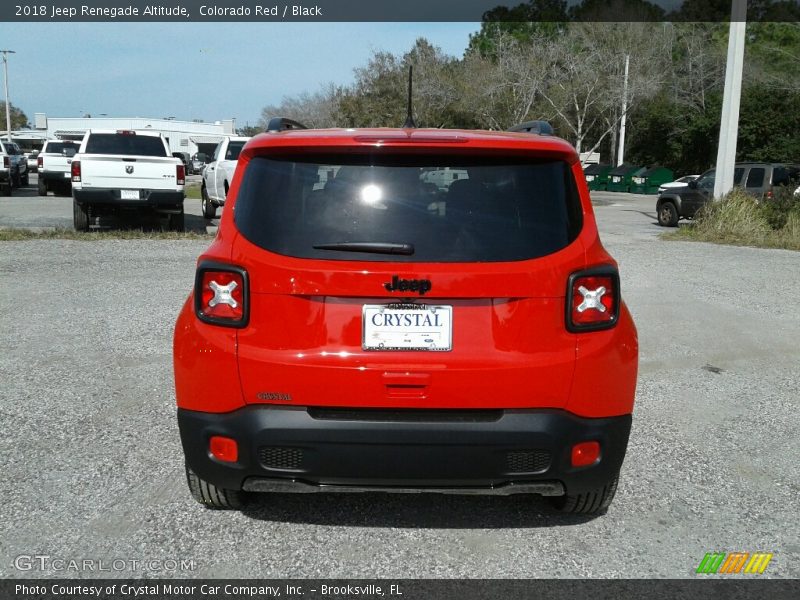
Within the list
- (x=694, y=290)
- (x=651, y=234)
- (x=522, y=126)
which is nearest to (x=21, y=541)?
(x=522, y=126)

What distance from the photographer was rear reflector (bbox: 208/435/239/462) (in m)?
3.12

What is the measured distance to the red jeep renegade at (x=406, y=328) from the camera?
2998mm

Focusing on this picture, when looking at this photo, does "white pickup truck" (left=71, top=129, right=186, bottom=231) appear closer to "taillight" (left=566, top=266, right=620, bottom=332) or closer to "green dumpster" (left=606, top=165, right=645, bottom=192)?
"taillight" (left=566, top=266, right=620, bottom=332)

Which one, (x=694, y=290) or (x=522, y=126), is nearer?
(x=522, y=126)

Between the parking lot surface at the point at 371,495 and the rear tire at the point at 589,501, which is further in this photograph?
the rear tire at the point at 589,501

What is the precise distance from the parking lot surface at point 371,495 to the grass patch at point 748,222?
28.6ft

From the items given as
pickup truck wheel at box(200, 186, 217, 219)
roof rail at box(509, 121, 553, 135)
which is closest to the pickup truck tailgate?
pickup truck wheel at box(200, 186, 217, 219)

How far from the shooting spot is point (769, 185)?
19.4 meters

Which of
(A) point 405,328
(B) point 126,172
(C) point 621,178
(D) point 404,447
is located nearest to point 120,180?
(B) point 126,172

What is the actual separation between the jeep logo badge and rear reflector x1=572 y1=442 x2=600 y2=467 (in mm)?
878

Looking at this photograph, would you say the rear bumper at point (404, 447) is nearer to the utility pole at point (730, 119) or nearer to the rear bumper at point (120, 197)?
the rear bumper at point (120, 197)

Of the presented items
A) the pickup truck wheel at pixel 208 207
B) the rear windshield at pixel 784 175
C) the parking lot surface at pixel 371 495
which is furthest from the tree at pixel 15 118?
the parking lot surface at pixel 371 495

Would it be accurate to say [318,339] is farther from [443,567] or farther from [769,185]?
[769,185]

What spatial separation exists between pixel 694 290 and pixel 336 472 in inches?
332
